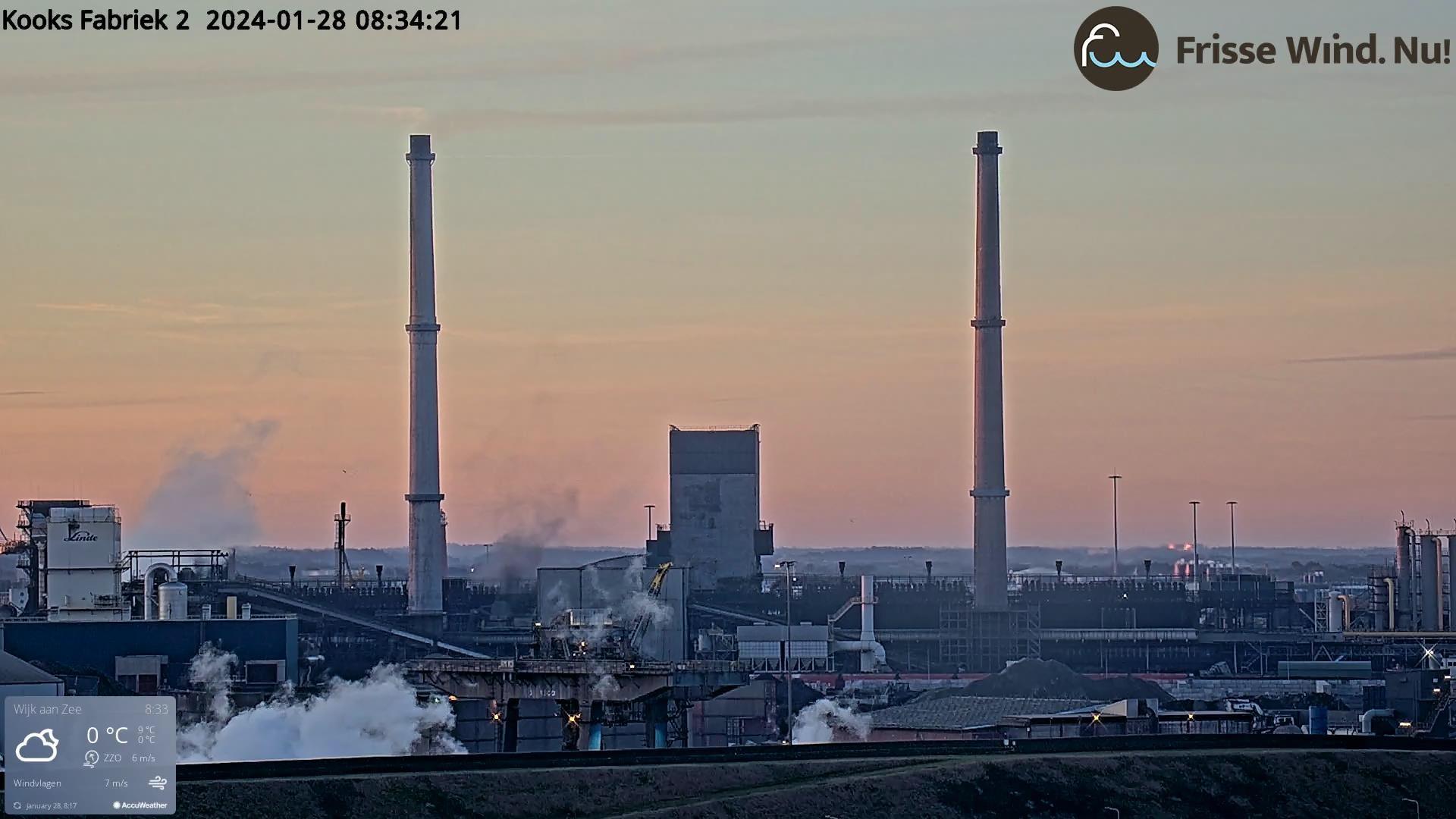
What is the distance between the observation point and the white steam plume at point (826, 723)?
7894 centimetres

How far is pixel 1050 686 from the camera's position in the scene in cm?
9500

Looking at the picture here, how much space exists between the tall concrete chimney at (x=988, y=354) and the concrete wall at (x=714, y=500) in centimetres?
2008

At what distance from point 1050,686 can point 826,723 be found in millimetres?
16986

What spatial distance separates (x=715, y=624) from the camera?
120562 millimetres

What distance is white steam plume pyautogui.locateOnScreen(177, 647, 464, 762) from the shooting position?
72.4 meters

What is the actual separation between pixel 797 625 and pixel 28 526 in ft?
130

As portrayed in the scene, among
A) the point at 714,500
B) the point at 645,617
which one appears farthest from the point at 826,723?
the point at 714,500

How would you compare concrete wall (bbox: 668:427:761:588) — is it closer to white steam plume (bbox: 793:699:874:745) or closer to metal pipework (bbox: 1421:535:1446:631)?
metal pipework (bbox: 1421:535:1446:631)

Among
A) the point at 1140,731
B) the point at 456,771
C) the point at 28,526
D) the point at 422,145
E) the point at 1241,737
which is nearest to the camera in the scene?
the point at 456,771

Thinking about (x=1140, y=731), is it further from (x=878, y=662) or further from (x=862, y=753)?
(x=878, y=662)

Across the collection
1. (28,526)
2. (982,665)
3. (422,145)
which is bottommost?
(982,665)

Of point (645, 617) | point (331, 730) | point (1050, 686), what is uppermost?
point (645, 617)

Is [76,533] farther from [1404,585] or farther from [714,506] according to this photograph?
[1404,585]

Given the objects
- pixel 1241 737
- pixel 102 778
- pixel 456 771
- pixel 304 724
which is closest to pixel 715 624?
pixel 304 724
